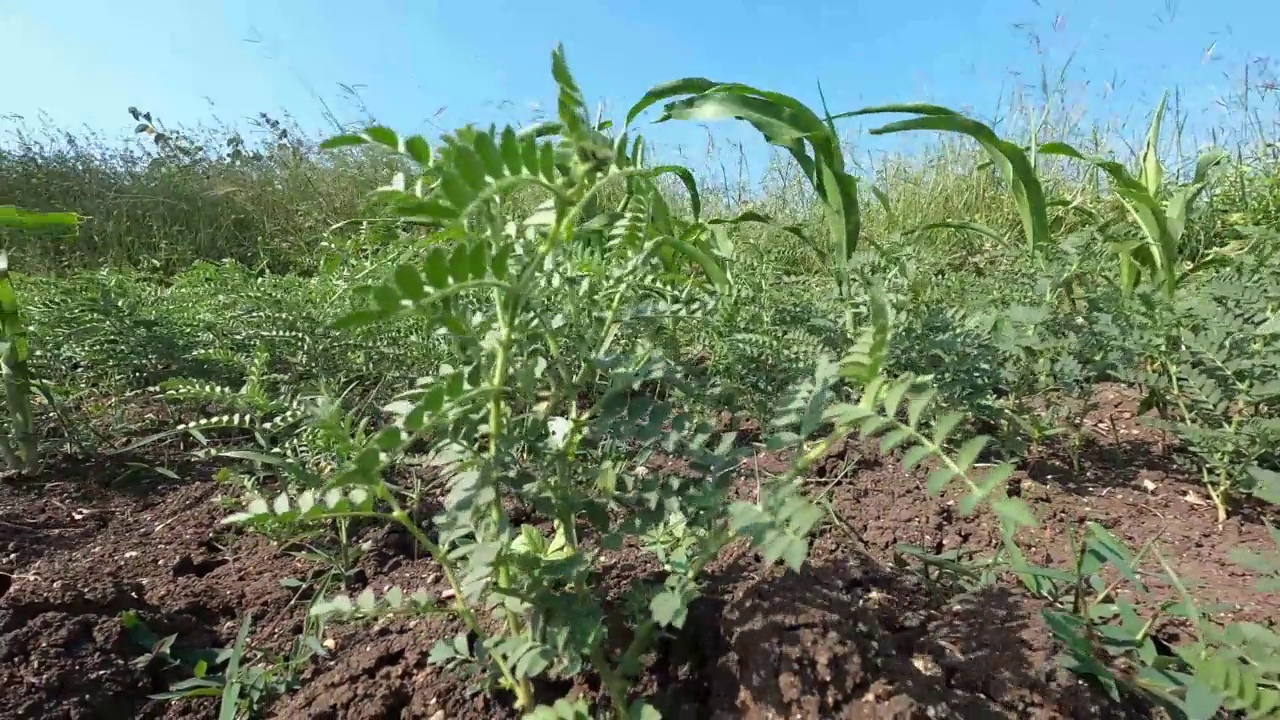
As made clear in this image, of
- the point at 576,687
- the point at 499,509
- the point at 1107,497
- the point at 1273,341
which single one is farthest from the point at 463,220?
the point at 1273,341

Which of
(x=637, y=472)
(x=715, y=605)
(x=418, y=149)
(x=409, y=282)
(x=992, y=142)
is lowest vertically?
(x=715, y=605)

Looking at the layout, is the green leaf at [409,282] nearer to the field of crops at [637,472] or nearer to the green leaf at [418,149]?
the field of crops at [637,472]

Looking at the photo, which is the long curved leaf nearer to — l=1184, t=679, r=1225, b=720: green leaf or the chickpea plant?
the chickpea plant

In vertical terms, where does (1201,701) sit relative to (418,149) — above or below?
below

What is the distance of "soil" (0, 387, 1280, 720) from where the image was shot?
2.56 ft

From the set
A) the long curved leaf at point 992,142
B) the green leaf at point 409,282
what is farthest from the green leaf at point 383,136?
the long curved leaf at point 992,142

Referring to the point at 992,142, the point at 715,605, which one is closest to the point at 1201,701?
the point at 715,605

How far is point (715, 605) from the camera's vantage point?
36.4 inches

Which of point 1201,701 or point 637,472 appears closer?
point 1201,701

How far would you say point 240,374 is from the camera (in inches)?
71.3

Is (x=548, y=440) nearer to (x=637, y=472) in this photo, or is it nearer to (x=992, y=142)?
(x=637, y=472)

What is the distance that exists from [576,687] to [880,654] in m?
0.31

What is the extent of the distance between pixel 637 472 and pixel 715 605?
7.9 inches

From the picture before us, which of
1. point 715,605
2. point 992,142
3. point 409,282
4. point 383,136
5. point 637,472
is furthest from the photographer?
point 992,142
